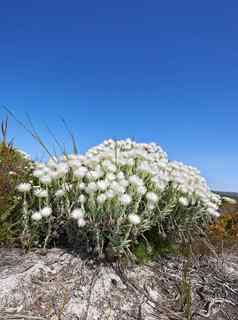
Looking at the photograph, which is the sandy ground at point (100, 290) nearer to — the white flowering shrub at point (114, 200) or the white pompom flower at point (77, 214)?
the white flowering shrub at point (114, 200)

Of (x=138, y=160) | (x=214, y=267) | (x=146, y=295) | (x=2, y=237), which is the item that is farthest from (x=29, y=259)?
(x=214, y=267)

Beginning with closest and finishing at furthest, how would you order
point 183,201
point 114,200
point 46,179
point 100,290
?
point 100,290 → point 114,200 → point 46,179 → point 183,201

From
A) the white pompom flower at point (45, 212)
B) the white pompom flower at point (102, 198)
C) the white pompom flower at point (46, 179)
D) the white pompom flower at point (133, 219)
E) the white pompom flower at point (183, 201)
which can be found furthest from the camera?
the white pompom flower at point (183, 201)

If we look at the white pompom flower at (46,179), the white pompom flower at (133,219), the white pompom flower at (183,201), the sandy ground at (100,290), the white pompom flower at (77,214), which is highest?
the white pompom flower at (46,179)

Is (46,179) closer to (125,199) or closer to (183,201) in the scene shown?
(125,199)

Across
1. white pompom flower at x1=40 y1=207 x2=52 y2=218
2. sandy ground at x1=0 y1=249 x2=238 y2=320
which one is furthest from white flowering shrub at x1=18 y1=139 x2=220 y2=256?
sandy ground at x1=0 y1=249 x2=238 y2=320

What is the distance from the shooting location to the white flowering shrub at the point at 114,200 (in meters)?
3.72

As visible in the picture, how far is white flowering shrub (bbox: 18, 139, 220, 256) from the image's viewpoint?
372 cm

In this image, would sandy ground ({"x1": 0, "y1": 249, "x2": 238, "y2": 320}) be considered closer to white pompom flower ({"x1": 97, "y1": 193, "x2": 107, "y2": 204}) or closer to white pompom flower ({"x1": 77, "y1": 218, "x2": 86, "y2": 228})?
white pompom flower ({"x1": 77, "y1": 218, "x2": 86, "y2": 228})

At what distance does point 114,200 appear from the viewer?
3775 millimetres

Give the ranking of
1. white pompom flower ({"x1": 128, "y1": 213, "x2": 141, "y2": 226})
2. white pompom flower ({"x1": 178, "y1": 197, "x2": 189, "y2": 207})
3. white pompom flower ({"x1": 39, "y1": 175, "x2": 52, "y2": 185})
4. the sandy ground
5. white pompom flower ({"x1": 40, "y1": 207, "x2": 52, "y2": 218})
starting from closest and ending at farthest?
the sandy ground < white pompom flower ({"x1": 128, "y1": 213, "x2": 141, "y2": 226}) < white pompom flower ({"x1": 40, "y1": 207, "x2": 52, "y2": 218}) < white pompom flower ({"x1": 39, "y1": 175, "x2": 52, "y2": 185}) < white pompom flower ({"x1": 178, "y1": 197, "x2": 189, "y2": 207})

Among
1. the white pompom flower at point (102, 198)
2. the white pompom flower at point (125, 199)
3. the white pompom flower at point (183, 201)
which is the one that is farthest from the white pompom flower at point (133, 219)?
the white pompom flower at point (183, 201)

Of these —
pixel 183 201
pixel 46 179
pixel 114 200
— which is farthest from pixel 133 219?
pixel 46 179

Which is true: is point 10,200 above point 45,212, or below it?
above
